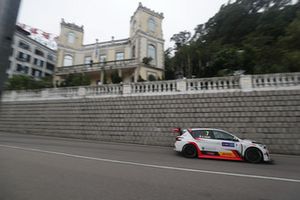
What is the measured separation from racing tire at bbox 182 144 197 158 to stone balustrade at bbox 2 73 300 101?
5302 millimetres

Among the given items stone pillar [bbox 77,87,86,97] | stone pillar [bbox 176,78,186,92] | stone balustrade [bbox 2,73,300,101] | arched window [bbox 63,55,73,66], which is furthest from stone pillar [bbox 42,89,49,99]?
stone pillar [bbox 176,78,186,92]

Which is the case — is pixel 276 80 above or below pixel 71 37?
below

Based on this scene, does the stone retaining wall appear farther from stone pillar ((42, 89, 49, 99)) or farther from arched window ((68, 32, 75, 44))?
arched window ((68, 32, 75, 44))

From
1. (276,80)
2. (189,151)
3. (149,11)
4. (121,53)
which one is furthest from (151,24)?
(189,151)

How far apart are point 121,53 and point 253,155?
22717 mm

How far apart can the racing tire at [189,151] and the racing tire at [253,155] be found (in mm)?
2088

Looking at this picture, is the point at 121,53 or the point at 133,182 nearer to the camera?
the point at 133,182

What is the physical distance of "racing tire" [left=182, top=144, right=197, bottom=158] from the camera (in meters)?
7.93

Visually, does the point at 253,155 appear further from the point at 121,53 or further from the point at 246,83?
the point at 121,53

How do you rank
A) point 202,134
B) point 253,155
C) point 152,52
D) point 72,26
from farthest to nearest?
point 72,26 → point 152,52 → point 202,134 → point 253,155

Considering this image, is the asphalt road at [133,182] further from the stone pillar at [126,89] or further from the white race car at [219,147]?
the stone pillar at [126,89]

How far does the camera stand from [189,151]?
801 centimetres

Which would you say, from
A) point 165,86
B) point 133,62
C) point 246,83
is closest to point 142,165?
point 165,86

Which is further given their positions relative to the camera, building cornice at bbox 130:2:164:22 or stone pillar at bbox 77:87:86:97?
building cornice at bbox 130:2:164:22
